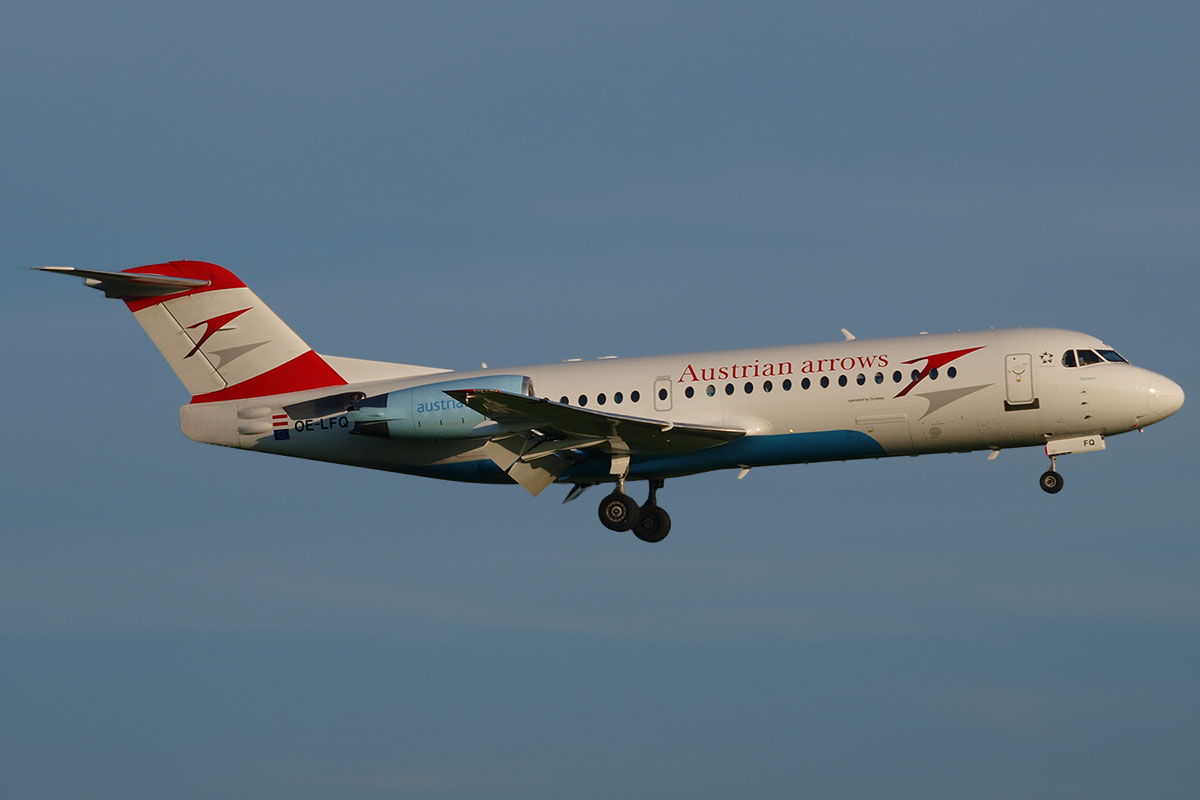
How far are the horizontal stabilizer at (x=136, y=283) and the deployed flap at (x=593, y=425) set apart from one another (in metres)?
7.95

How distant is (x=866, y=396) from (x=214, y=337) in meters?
15.2

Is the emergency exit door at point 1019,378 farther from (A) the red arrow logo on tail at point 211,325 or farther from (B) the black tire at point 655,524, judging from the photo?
(A) the red arrow logo on tail at point 211,325

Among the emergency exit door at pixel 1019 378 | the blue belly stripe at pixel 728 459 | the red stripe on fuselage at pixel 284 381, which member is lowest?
the blue belly stripe at pixel 728 459

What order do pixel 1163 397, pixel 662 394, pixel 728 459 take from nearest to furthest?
pixel 1163 397 < pixel 728 459 < pixel 662 394

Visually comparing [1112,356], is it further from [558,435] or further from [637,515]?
[558,435]

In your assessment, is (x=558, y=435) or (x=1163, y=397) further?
(x=558, y=435)

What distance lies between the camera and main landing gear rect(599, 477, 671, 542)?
35.5 m

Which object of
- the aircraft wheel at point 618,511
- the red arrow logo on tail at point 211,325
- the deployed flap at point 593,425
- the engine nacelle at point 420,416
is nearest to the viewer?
the deployed flap at point 593,425

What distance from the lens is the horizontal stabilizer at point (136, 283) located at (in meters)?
36.2

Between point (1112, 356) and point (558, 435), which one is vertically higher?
point (1112, 356)

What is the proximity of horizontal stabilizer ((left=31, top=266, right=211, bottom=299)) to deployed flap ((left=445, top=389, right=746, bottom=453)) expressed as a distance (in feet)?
26.1

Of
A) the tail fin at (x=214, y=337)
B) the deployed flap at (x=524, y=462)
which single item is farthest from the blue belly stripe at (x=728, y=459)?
the tail fin at (x=214, y=337)

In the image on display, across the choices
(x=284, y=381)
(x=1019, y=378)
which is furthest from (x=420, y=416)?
(x=1019, y=378)

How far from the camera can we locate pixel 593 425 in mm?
33125
